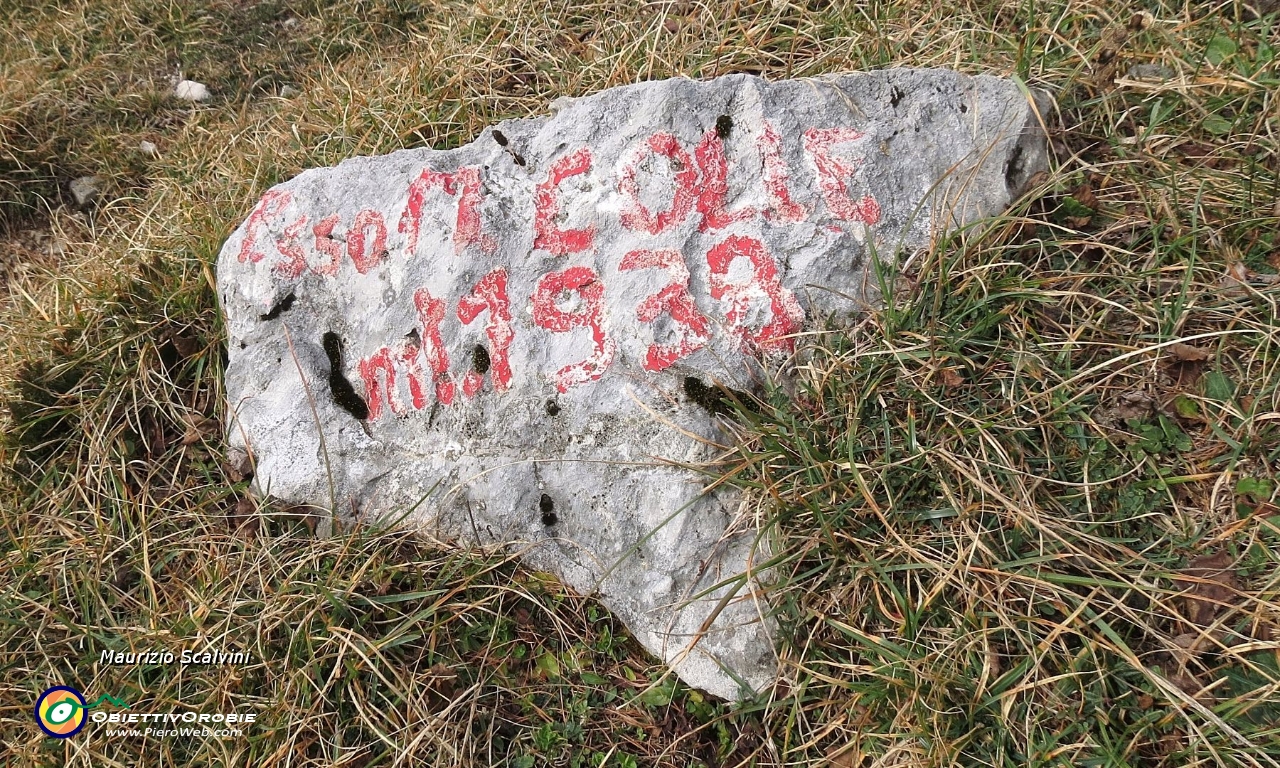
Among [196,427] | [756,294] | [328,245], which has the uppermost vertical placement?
[756,294]

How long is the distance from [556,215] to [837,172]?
868mm

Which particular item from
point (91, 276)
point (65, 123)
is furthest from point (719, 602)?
point (65, 123)

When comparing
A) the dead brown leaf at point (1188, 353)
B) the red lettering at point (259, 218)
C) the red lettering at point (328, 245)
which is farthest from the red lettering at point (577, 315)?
the dead brown leaf at point (1188, 353)

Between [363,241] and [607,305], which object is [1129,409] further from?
[363,241]

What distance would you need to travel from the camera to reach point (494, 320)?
2.44 metres

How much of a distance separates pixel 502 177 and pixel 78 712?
77.8 inches

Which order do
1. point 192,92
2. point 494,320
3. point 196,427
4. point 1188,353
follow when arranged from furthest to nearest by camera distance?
1. point 192,92
2. point 196,427
3. point 494,320
4. point 1188,353

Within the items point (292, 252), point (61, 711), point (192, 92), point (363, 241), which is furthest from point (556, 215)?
point (192, 92)

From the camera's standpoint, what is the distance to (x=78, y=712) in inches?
87.6

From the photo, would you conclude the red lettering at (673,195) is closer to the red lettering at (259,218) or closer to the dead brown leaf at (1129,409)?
the red lettering at (259,218)

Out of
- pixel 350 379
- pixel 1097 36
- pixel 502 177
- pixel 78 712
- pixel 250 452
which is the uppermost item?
pixel 1097 36

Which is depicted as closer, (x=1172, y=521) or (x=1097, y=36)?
(x=1172, y=521)

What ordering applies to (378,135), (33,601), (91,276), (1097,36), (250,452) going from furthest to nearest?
(378,135) → (91,276) → (1097,36) → (250,452) → (33,601)

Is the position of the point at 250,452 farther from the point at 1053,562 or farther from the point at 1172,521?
the point at 1172,521
